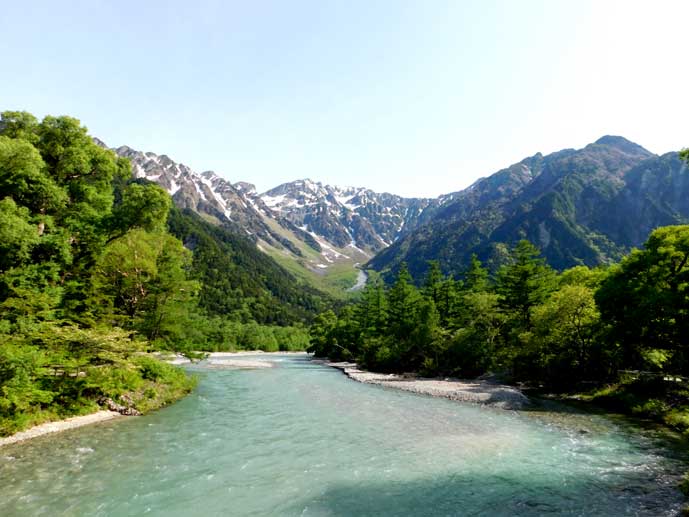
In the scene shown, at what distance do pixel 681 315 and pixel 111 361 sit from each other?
1610 inches

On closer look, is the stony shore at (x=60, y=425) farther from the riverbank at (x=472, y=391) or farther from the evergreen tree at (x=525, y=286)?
the evergreen tree at (x=525, y=286)

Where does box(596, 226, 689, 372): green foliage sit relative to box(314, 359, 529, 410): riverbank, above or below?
above

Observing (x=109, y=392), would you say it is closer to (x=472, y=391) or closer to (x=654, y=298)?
(x=472, y=391)

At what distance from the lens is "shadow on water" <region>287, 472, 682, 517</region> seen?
45.4 ft

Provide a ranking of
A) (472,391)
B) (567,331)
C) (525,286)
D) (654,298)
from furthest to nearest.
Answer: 1. (525,286)
2. (567,331)
3. (472,391)
4. (654,298)

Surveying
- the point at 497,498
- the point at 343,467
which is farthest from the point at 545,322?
the point at 343,467

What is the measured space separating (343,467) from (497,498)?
22.0 ft

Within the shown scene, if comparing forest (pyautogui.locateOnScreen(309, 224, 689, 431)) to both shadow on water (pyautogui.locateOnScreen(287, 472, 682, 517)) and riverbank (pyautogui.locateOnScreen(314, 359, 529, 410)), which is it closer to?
riverbank (pyautogui.locateOnScreen(314, 359, 529, 410))

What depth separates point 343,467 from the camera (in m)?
18.3

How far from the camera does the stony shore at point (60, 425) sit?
67.8ft

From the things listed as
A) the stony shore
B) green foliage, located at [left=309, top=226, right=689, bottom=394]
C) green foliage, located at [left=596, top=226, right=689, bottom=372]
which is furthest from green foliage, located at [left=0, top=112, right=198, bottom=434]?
green foliage, located at [left=596, top=226, right=689, bottom=372]

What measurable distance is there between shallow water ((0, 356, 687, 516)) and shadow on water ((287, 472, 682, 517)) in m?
0.07

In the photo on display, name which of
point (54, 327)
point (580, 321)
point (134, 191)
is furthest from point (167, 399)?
point (580, 321)

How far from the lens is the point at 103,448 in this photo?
20219 mm
